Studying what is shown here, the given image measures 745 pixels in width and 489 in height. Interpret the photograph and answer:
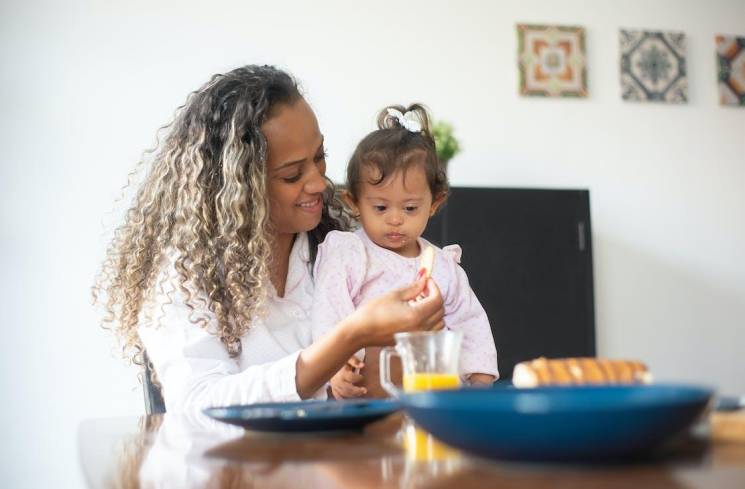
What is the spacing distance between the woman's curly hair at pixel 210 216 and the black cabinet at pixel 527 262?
60.8 inches

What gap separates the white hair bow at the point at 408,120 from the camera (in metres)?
2.06

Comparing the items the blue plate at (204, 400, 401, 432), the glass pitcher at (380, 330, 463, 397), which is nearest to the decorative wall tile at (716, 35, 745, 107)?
the glass pitcher at (380, 330, 463, 397)

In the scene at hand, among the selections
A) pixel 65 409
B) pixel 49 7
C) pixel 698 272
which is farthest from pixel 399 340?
pixel 698 272

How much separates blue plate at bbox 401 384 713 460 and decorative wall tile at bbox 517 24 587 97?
3.47 meters

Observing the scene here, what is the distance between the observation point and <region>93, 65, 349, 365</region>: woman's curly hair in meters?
1.73

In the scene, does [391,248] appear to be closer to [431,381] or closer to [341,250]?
[341,250]

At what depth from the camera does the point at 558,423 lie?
1.68 ft

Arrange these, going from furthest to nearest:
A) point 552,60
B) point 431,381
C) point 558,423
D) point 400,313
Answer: point 552,60, point 400,313, point 431,381, point 558,423

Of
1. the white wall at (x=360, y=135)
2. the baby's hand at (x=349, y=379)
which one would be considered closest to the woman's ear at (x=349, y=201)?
the baby's hand at (x=349, y=379)

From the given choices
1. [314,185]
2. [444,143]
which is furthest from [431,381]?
[444,143]

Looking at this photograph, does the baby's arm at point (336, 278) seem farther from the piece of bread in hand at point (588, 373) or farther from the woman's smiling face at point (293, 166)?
the piece of bread in hand at point (588, 373)

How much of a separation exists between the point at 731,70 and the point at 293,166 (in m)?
3.07

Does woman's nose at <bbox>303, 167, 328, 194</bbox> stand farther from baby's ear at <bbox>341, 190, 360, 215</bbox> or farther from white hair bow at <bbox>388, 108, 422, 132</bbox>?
white hair bow at <bbox>388, 108, 422, 132</bbox>

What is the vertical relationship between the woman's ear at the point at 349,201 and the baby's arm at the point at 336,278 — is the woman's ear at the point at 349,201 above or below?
above
